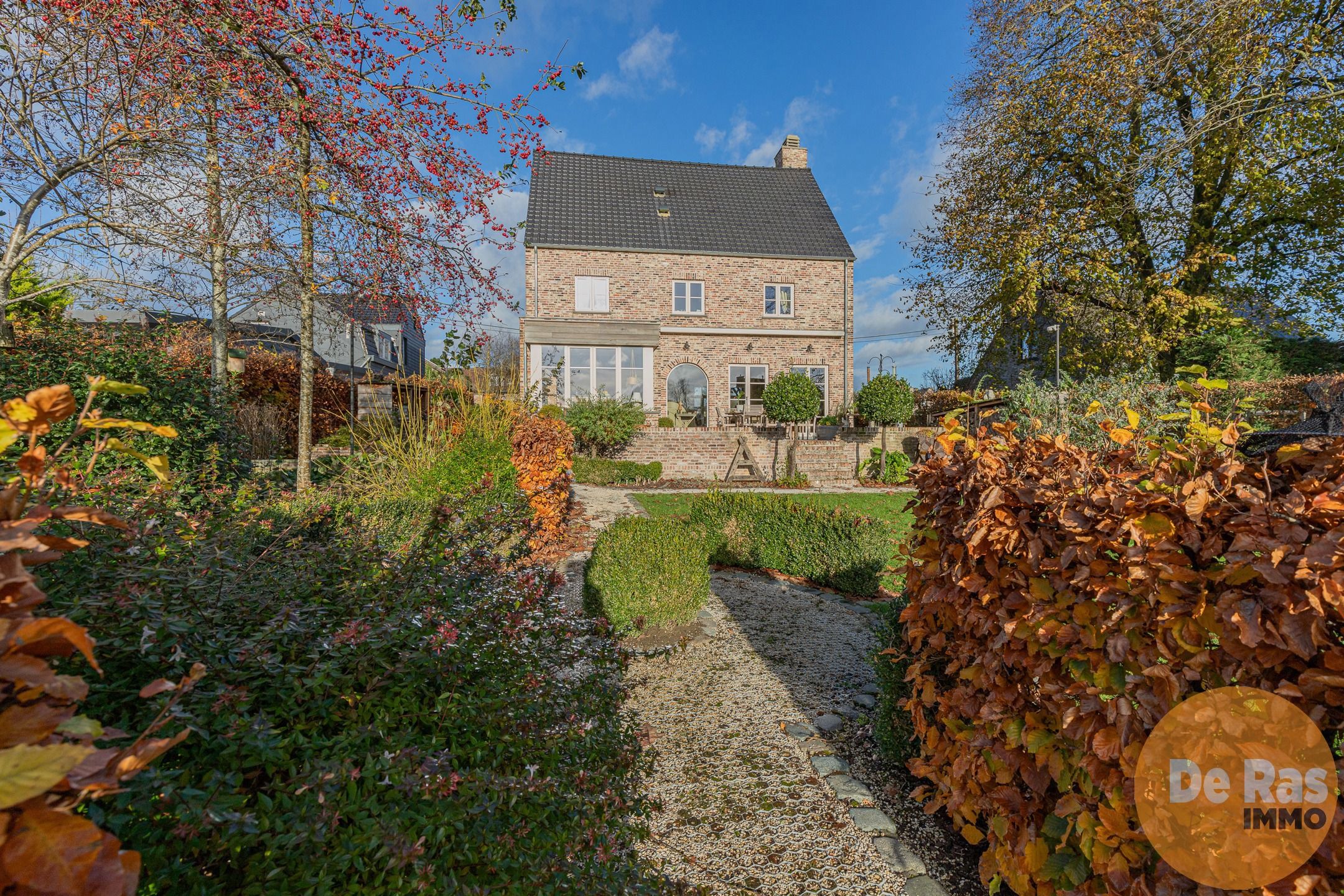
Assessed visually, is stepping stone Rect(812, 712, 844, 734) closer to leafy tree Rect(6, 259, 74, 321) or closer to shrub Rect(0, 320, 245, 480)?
shrub Rect(0, 320, 245, 480)

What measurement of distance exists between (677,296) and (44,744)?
20254 mm

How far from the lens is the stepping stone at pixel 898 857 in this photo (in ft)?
7.82

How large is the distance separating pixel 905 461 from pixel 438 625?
16306 millimetres

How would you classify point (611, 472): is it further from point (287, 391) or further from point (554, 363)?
point (287, 391)

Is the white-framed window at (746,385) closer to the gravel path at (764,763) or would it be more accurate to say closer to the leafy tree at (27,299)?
the gravel path at (764,763)

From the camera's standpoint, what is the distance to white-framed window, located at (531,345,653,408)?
18656mm

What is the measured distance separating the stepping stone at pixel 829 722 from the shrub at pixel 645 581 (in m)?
1.36

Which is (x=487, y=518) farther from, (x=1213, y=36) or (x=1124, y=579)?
(x=1213, y=36)

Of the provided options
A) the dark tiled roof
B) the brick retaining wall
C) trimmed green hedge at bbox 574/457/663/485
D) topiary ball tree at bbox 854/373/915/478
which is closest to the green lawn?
trimmed green hedge at bbox 574/457/663/485

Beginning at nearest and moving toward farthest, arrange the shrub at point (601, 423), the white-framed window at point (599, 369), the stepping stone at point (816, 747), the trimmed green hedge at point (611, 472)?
the stepping stone at point (816, 747)
the trimmed green hedge at point (611, 472)
the shrub at point (601, 423)
the white-framed window at point (599, 369)

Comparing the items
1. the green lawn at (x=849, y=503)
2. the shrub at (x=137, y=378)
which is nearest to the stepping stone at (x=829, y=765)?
the shrub at (x=137, y=378)

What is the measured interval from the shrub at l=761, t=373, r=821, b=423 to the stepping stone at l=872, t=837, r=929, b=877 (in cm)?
1482

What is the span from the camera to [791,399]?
55.6 ft

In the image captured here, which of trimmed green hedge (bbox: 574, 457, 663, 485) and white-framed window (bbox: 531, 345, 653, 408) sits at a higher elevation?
white-framed window (bbox: 531, 345, 653, 408)
